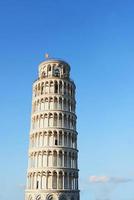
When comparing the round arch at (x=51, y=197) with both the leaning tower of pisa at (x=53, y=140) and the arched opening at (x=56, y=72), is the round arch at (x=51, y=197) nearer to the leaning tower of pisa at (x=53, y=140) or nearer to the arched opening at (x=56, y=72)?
the leaning tower of pisa at (x=53, y=140)

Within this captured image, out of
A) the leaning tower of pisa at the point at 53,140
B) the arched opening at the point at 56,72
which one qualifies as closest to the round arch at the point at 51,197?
the leaning tower of pisa at the point at 53,140

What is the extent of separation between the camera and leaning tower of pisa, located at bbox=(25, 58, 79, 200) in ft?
166

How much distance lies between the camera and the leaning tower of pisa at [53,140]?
50656 millimetres

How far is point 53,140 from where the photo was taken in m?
53.0

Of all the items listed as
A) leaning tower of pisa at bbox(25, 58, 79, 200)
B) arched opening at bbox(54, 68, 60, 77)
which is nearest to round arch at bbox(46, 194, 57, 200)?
leaning tower of pisa at bbox(25, 58, 79, 200)

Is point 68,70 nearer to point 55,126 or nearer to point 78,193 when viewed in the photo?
point 55,126

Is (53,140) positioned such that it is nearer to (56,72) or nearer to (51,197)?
(51,197)

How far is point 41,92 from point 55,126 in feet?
26.8

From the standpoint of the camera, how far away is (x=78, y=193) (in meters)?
53.8

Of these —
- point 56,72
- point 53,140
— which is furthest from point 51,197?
point 56,72

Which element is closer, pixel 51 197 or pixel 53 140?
pixel 51 197

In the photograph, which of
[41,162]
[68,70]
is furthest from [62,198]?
[68,70]

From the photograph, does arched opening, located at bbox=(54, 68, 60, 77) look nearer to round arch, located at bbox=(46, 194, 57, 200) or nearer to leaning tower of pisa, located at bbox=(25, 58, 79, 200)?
leaning tower of pisa, located at bbox=(25, 58, 79, 200)

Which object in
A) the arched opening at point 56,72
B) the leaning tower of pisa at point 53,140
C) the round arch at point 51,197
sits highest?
the arched opening at point 56,72
